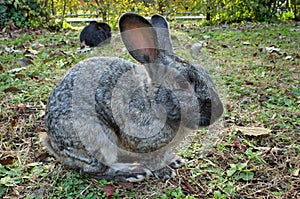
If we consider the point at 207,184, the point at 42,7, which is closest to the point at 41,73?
the point at 207,184

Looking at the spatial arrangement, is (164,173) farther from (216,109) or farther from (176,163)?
(216,109)

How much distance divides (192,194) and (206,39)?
5.01 meters

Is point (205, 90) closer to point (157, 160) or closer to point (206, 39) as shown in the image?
point (157, 160)

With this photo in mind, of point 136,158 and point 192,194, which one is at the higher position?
point 136,158

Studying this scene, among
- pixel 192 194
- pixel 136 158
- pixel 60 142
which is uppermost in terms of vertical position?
pixel 60 142

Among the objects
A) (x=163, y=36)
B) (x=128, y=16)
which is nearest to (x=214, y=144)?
(x=163, y=36)

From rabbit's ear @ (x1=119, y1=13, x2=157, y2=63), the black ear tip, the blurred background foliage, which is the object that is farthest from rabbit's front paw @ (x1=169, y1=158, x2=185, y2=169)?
→ the blurred background foliage

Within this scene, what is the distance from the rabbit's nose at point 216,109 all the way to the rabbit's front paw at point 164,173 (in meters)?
0.56

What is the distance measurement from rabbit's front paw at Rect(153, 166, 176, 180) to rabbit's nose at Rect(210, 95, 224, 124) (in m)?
0.56

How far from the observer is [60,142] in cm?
233

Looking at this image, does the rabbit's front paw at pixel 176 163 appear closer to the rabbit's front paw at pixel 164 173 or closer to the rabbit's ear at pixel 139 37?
the rabbit's front paw at pixel 164 173

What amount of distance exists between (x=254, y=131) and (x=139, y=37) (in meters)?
1.37

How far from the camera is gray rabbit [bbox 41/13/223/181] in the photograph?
219 centimetres

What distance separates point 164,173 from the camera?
254 cm
